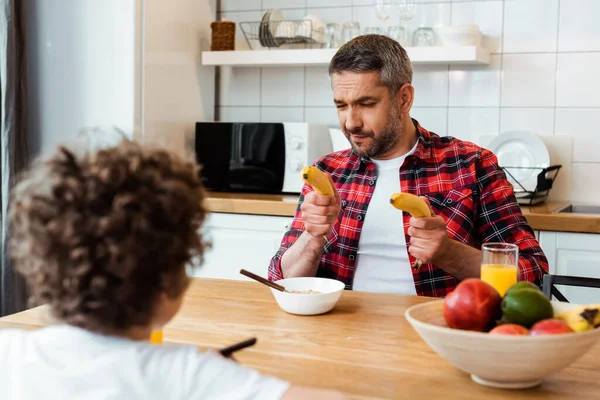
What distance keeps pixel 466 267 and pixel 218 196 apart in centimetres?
149

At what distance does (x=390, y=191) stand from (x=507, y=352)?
1.07 meters

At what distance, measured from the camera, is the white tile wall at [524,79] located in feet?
10.1

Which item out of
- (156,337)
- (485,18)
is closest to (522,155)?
(485,18)

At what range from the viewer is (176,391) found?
798mm

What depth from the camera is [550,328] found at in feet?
3.46

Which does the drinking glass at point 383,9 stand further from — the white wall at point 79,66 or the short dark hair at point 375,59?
the short dark hair at point 375,59

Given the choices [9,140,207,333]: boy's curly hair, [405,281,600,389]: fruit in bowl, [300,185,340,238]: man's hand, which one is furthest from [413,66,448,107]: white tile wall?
[9,140,207,333]: boy's curly hair

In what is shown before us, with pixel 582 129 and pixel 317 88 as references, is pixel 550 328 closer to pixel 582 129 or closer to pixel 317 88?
pixel 582 129

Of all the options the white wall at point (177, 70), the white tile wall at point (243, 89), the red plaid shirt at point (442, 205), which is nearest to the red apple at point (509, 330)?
the red plaid shirt at point (442, 205)

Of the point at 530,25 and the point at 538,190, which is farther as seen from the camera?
the point at 530,25

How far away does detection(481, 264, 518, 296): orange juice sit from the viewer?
4.60 ft

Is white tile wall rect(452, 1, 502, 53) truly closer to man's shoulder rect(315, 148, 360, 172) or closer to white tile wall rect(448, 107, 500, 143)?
white tile wall rect(448, 107, 500, 143)

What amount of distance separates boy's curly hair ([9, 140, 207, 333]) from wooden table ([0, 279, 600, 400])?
41cm

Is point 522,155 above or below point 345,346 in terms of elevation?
above
